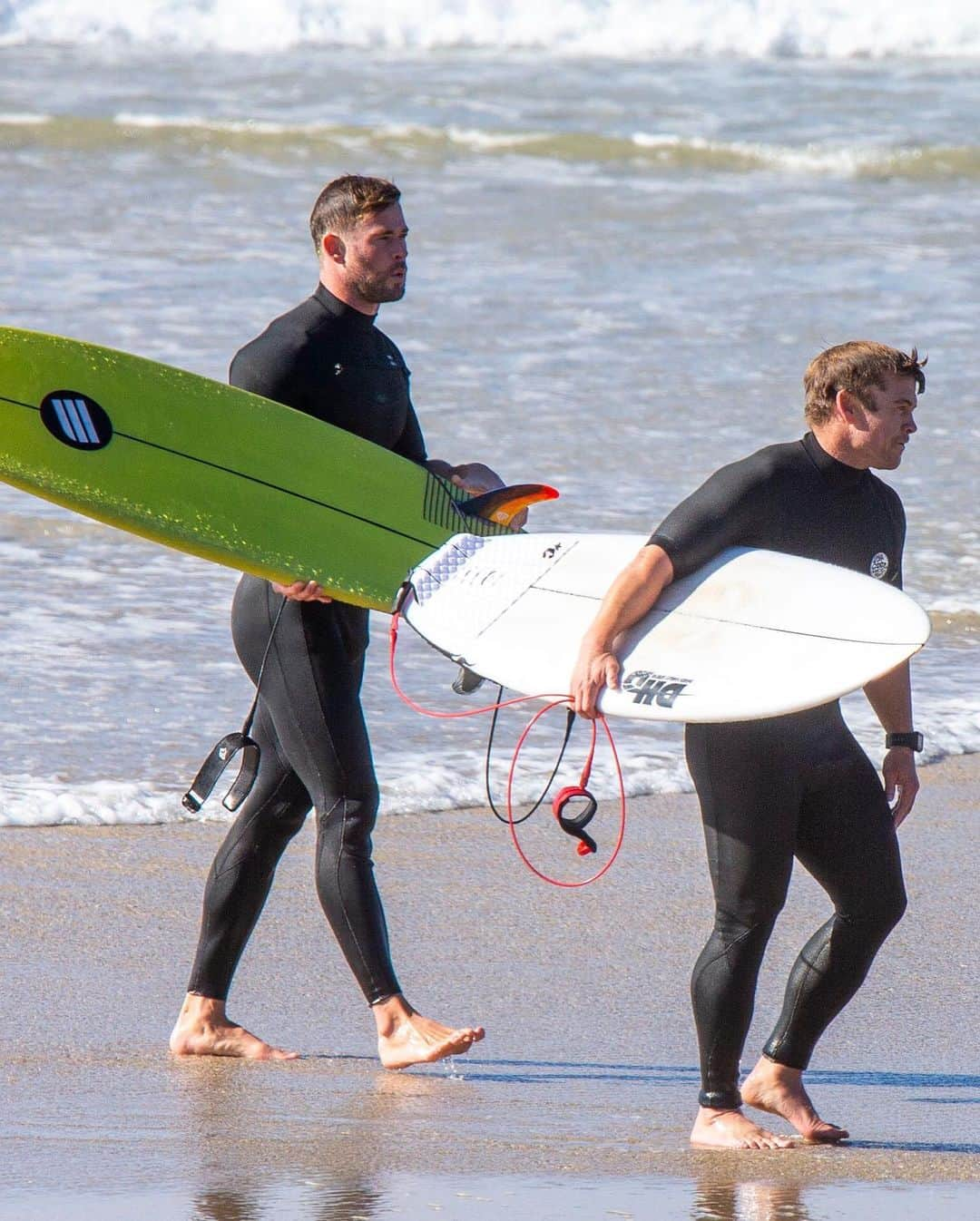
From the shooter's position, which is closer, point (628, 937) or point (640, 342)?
point (628, 937)

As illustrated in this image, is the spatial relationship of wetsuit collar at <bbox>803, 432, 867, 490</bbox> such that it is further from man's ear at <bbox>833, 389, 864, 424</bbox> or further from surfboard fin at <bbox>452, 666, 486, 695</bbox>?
surfboard fin at <bbox>452, 666, 486, 695</bbox>

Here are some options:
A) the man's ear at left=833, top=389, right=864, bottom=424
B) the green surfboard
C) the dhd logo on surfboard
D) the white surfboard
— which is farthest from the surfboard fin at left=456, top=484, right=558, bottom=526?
the man's ear at left=833, top=389, right=864, bottom=424

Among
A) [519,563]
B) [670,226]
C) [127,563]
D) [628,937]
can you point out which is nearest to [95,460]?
[519,563]

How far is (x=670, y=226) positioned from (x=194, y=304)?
4201mm

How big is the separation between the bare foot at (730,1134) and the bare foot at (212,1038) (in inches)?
32.5

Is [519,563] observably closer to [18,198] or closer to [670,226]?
[670,226]

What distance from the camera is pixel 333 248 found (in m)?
3.66

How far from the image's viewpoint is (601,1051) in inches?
139

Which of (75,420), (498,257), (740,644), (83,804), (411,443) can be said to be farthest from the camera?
(498,257)

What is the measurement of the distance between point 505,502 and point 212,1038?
128 centimetres

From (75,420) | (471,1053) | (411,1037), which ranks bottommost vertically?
(471,1053)

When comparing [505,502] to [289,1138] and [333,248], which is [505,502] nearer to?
[333,248]

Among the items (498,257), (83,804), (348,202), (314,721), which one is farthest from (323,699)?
(498,257)

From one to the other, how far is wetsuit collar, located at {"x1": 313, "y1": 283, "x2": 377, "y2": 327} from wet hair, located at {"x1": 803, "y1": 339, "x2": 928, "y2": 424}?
1.02 m
